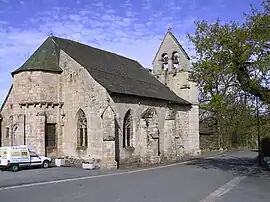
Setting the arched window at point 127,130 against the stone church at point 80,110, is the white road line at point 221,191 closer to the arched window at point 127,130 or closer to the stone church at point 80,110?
the stone church at point 80,110

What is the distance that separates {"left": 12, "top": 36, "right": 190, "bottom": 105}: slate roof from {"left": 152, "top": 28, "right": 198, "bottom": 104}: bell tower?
7.50 feet

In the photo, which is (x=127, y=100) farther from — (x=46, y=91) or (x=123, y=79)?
(x=46, y=91)

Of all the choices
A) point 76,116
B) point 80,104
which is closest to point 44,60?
point 80,104

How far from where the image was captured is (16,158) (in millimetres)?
23656

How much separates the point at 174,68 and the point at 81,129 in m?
16.9

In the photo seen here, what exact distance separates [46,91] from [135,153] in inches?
351

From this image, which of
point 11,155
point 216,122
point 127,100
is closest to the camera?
point 11,155

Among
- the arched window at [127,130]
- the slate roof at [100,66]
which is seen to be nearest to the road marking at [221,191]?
the slate roof at [100,66]

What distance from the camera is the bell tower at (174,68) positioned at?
3981 cm

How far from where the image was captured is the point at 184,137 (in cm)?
3859

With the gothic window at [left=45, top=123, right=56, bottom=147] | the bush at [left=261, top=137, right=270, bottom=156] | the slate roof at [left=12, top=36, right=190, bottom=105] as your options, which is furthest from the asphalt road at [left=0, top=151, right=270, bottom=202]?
the bush at [left=261, top=137, right=270, bottom=156]

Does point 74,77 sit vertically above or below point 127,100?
above

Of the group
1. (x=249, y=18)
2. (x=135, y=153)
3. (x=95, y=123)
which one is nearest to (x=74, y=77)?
(x=95, y=123)

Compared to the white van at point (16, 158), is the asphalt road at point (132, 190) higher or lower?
lower
